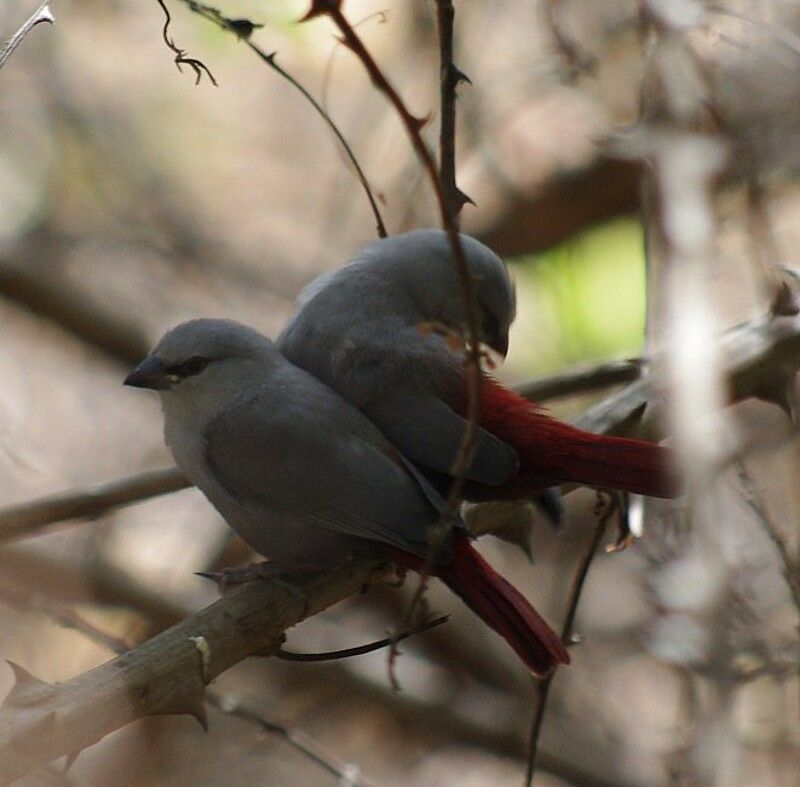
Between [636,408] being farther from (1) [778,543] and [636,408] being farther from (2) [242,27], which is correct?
(2) [242,27]

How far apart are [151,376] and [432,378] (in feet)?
2.42

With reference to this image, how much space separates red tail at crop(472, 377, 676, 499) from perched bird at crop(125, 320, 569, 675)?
0.24m

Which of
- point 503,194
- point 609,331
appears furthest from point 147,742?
point 503,194

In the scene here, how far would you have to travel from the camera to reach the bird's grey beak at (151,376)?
10.5ft

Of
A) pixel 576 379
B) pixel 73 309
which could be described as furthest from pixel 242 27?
pixel 73 309

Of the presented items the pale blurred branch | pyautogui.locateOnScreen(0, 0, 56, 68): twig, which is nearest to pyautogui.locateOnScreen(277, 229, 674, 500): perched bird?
the pale blurred branch

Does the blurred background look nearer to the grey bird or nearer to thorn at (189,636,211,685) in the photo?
the grey bird

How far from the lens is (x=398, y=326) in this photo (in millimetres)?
3430

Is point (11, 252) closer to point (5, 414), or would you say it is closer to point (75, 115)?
point (5, 414)

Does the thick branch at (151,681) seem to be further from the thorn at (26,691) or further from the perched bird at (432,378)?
the perched bird at (432,378)

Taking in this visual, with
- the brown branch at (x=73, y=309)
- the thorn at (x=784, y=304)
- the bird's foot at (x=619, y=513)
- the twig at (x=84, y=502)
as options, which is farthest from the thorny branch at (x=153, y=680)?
the brown branch at (x=73, y=309)

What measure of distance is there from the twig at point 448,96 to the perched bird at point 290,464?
0.91m

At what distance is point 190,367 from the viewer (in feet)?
10.8

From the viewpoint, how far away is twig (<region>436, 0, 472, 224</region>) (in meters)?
1.86
